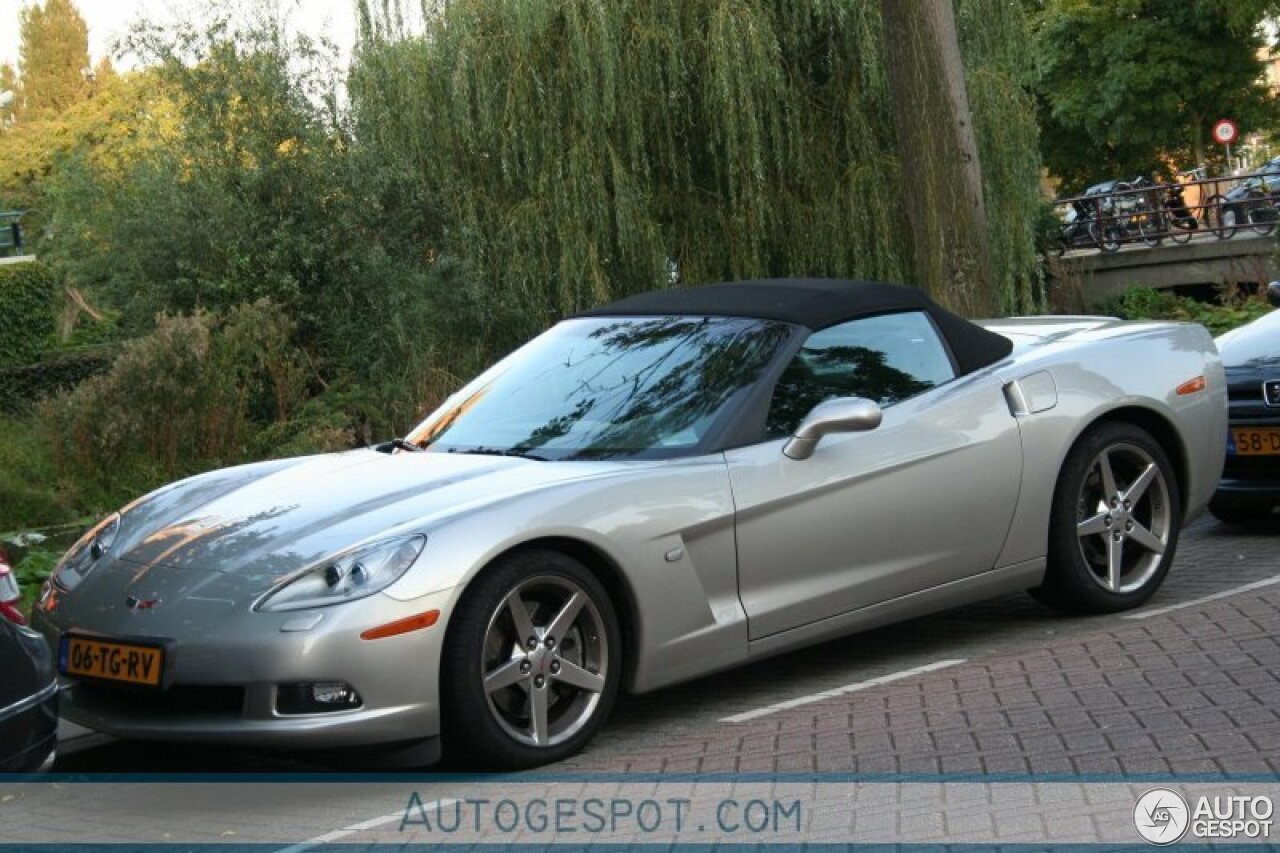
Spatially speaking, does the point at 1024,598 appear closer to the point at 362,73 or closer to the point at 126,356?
the point at 126,356

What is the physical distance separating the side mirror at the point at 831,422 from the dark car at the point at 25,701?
8.78 feet

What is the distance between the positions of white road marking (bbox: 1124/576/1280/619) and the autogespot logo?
2.73 meters

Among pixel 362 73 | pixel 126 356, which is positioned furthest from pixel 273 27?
pixel 126 356

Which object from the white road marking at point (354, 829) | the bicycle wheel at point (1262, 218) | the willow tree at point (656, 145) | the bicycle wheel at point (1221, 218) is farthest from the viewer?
the bicycle wheel at point (1221, 218)

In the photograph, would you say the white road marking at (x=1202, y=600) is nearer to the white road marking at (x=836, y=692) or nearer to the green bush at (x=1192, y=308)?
the white road marking at (x=836, y=692)

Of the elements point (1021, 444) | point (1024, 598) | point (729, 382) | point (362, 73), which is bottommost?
point (1024, 598)

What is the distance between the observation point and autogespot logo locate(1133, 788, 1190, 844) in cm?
450

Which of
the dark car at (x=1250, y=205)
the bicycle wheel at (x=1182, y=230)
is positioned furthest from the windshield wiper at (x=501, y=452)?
the bicycle wheel at (x=1182, y=230)

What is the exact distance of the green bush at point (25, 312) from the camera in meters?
27.7

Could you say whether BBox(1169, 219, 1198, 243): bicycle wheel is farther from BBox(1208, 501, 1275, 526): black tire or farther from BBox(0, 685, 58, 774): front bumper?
BBox(0, 685, 58, 774): front bumper

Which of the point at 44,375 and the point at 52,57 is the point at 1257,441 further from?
the point at 52,57

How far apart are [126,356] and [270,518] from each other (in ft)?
22.6

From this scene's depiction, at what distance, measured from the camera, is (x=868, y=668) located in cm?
692

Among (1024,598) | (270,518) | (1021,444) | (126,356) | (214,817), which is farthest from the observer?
(126,356)
